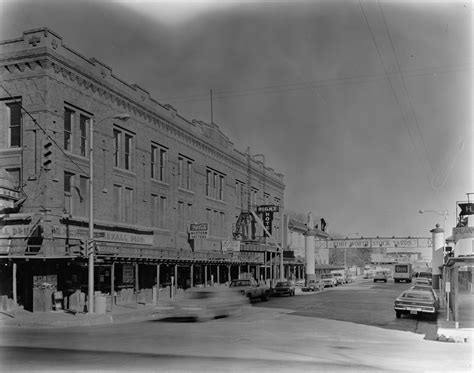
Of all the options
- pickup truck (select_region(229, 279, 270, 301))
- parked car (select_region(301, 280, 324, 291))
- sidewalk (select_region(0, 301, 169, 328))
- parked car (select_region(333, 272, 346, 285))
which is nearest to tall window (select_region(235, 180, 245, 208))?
parked car (select_region(301, 280, 324, 291))

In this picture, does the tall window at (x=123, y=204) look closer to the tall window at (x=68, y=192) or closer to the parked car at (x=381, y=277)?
the tall window at (x=68, y=192)

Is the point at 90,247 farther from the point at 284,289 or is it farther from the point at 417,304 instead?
the point at 284,289

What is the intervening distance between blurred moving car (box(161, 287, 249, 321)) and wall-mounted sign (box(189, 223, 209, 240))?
21.3 metres

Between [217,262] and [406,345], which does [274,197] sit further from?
[406,345]

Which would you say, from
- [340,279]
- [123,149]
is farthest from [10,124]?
[340,279]

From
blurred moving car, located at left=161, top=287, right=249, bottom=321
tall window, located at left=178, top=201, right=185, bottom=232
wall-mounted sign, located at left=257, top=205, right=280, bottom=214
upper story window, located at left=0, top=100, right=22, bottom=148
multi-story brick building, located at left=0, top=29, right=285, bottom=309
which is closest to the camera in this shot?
blurred moving car, located at left=161, top=287, right=249, bottom=321

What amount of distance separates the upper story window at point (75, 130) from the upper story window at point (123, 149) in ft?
12.1

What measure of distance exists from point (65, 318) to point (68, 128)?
446 inches

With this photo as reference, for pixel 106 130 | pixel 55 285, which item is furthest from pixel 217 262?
pixel 55 285

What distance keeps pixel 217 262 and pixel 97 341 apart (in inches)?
1208

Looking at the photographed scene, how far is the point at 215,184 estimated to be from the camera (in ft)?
174

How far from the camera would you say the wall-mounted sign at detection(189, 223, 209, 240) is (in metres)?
45.6

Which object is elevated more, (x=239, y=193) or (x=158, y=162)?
(x=158, y=162)

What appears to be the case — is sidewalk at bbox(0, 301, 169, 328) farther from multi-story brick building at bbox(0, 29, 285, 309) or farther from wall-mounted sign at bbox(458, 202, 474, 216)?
wall-mounted sign at bbox(458, 202, 474, 216)
